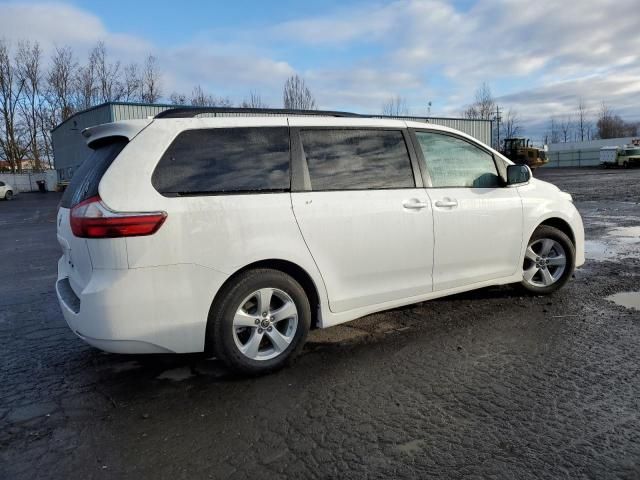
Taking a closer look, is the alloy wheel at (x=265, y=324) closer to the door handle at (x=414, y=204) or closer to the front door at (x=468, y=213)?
the door handle at (x=414, y=204)

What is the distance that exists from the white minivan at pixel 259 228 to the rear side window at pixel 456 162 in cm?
A: 1

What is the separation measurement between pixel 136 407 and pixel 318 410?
1182 millimetres

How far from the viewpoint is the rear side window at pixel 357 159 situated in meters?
3.94

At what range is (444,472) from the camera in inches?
97.3

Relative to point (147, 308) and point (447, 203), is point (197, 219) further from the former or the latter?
→ point (447, 203)

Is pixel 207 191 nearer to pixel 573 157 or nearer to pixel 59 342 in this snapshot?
pixel 59 342

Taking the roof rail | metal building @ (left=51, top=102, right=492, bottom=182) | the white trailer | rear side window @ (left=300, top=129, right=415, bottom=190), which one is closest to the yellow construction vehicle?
metal building @ (left=51, top=102, right=492, bottom=182)

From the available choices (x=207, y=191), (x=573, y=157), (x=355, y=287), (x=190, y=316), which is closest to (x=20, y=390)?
(x=190, y=316)

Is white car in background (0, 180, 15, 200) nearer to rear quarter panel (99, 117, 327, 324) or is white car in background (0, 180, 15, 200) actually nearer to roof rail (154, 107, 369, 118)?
roof rail (154, 107, 369, 118)

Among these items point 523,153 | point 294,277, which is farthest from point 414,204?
point 523,153

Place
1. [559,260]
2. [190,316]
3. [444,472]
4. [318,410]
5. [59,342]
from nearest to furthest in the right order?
[444,472] < [318,410] < [190,316] < [59,342] < [559,260]

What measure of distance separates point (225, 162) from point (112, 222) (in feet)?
2.88

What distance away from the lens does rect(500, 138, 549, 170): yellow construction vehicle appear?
155ft

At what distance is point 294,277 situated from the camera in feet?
12.5
